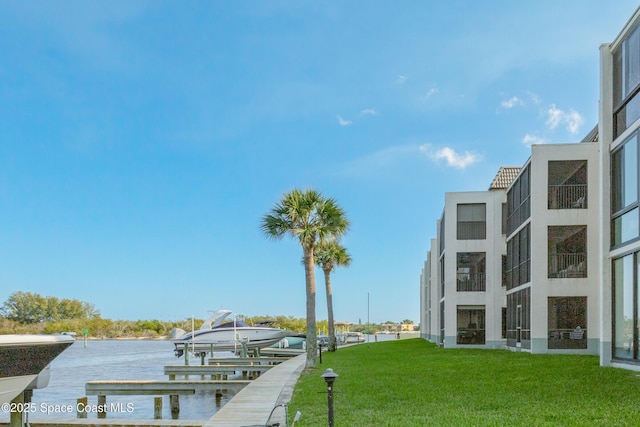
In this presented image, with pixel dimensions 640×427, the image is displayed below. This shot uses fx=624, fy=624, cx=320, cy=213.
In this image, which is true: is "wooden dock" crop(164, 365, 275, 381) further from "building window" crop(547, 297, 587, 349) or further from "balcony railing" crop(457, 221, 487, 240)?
"balcony railing" crop(457, 221, 487, 240)

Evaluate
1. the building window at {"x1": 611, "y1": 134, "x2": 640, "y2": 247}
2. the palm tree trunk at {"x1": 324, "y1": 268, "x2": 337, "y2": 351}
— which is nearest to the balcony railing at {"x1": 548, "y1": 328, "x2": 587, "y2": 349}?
the building window at {"x1": 611, "y1": 134, "x2": 640, "y2": 247}

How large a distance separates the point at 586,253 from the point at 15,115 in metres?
24.8

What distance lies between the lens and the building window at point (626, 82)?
1470cm

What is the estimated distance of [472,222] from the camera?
31.2 metres

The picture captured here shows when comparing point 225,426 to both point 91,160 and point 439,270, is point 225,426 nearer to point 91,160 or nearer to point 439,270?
point 439,270

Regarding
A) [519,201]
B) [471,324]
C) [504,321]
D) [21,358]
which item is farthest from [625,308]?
[471,324]

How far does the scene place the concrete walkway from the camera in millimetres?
9781

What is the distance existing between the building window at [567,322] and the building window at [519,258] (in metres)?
1.71

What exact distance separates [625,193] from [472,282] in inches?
651

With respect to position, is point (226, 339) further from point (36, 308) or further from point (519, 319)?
point (36, 308)

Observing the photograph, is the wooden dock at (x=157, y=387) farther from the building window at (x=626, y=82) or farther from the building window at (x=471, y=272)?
the building window at (x=471, y=272)

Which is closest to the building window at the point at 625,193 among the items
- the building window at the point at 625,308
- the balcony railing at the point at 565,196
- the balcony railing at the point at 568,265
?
the building window at the point at 625,308

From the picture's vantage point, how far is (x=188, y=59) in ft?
97.2

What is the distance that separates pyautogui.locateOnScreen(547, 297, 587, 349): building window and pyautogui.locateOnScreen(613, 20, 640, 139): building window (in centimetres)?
867
